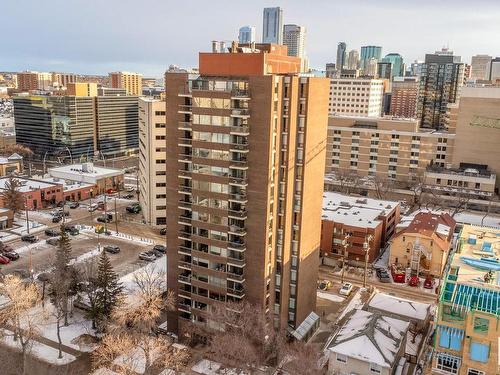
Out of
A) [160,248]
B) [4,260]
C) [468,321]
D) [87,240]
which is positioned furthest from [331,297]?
[4,260]

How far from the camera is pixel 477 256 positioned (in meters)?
50.5

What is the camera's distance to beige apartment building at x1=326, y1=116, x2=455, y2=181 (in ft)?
388

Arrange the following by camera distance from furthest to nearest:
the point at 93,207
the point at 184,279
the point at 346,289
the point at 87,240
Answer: the point at 93,207
the point at 87,240
the point at 346,289
the point at 184,279

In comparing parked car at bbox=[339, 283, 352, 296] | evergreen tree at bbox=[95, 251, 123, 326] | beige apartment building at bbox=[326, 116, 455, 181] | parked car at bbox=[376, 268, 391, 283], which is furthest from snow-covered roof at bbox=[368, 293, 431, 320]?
beige apartment building at bbox=[326, 116, 455, 181]

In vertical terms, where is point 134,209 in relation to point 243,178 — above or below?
below

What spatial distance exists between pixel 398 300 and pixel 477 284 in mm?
18668

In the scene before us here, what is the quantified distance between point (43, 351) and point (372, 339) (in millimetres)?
33579

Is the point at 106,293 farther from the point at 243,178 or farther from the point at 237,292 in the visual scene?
the point at 243,178

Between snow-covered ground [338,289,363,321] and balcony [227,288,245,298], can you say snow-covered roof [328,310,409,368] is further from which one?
balcony [227,288,245,298]

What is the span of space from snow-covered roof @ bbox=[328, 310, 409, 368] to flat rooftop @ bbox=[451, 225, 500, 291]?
9068 mm

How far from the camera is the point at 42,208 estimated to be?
102 meters

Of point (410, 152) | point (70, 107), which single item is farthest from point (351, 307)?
point (70, 107)

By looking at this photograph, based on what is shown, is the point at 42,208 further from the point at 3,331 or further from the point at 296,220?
the point at 296,220

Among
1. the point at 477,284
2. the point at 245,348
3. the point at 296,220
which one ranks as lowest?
the point at 245,348
